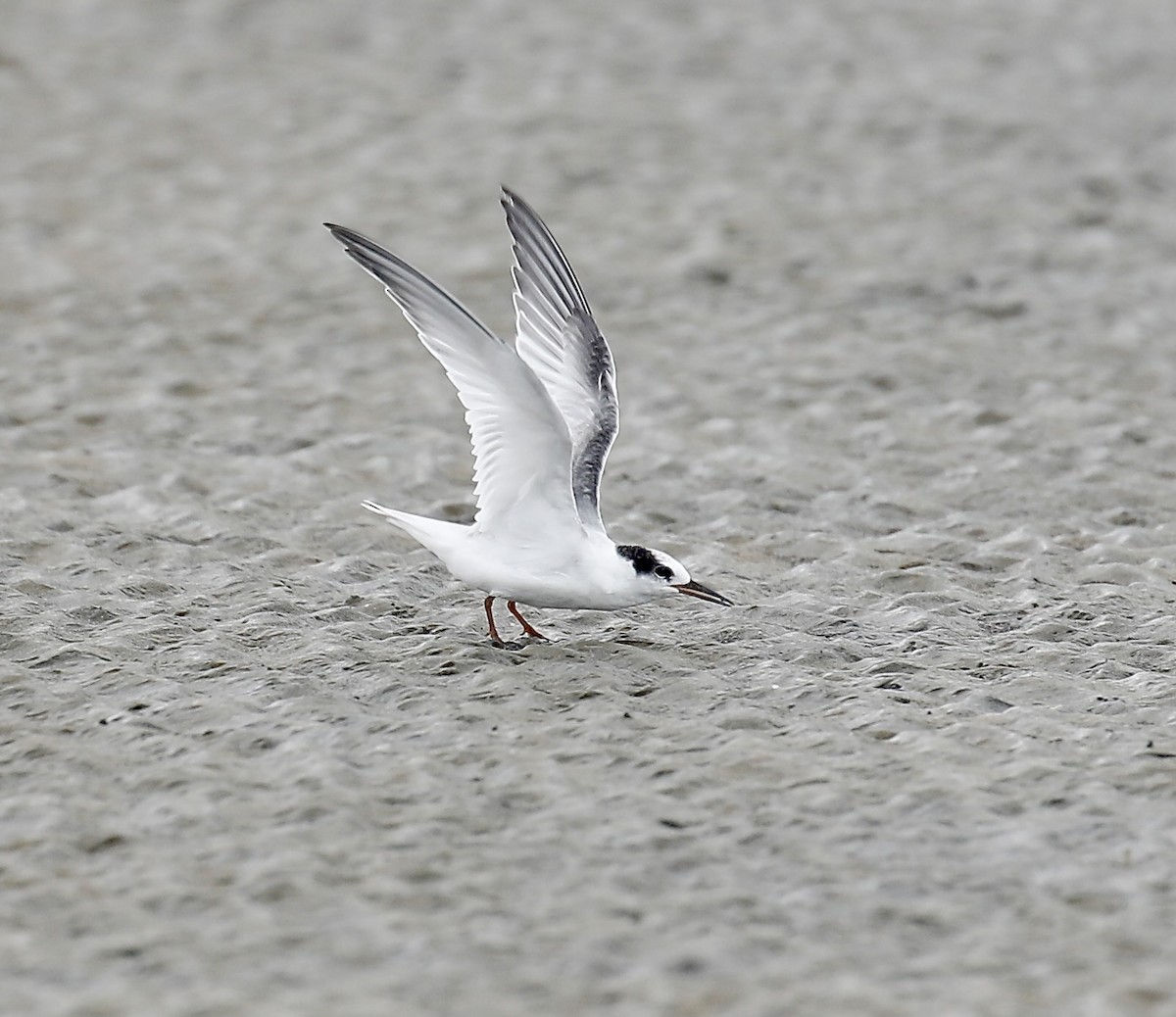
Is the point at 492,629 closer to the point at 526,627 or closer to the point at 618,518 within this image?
the point at 526,627

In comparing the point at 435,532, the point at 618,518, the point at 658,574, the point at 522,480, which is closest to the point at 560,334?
the point at 522,480

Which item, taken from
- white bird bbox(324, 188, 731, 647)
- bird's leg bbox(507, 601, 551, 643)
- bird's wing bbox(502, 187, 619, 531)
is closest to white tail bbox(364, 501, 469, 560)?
white bird bbox(324, 188, 731, 647)

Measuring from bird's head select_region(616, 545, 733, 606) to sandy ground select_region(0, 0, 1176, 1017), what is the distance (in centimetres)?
40

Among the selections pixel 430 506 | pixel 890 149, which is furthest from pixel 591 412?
pixel 890 149

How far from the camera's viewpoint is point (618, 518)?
9.50 m

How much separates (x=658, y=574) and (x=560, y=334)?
1330 millimetres

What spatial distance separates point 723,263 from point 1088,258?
2755mm

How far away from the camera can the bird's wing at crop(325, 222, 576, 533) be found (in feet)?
22.4

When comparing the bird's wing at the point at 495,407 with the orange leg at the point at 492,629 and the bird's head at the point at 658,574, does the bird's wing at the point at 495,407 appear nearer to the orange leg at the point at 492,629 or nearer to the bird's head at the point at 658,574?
the bird's head at the point at 658,574

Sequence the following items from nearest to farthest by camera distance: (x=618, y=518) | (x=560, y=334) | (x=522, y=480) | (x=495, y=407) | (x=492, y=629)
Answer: (x=495, y=407), (x=522, y=480), (x=492, y=629), (x=560, y=334), (x=618, y=518)

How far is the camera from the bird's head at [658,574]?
717 cm

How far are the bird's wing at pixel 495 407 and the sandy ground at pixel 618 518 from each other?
0.73 metres

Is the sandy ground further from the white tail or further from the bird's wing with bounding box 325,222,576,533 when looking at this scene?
the bird's wing with bounding box 325,222,576,533

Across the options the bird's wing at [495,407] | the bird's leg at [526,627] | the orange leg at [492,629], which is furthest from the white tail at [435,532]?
the bird's leg at [526,627]
